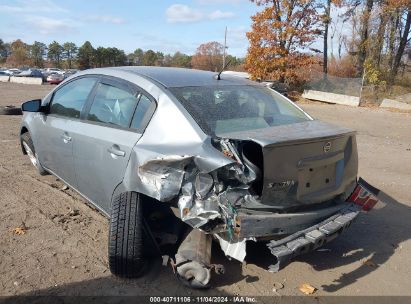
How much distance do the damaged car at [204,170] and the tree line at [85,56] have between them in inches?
2710

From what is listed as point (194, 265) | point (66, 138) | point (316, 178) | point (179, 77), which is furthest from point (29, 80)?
point (316, 178)

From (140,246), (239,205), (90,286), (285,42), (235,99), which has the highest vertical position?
(285,42)

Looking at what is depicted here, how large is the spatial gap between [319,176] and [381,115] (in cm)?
1639

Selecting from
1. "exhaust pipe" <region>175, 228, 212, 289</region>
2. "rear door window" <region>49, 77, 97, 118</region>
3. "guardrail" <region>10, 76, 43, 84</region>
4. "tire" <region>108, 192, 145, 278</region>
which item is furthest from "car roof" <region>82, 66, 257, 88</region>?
"guardrail" <region>10, 76, 43, 84</region>

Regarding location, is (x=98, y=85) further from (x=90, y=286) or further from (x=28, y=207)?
(x=90, y=286)

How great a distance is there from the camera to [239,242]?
10.4 ft

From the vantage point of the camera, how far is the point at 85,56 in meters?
81.6

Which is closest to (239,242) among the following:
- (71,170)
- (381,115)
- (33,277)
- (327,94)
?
(33,277)

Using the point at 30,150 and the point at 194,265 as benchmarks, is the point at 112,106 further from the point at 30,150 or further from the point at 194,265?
the point at 30,150

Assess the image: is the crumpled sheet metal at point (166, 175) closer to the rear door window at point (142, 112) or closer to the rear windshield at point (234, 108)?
the rear windshield at point (234, 108)

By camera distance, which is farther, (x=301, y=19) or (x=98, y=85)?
(x=301, y=19)

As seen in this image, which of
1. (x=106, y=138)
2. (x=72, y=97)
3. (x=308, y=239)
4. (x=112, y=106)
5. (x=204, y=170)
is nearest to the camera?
(x=204, y=170)

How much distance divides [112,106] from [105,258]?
56.2 inches

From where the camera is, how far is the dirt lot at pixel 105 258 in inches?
135
